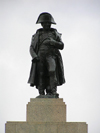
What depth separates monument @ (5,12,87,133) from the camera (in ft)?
89.1

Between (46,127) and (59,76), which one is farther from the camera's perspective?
(59,76)

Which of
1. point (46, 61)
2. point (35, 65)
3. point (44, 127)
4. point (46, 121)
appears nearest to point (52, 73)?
point (46, 61)

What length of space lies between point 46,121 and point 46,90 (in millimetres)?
1964

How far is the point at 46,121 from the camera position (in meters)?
27.5

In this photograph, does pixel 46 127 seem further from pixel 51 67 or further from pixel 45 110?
pixel 51 67

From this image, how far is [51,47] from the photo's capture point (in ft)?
94.3

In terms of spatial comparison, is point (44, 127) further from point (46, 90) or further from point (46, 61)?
point (46, 61)

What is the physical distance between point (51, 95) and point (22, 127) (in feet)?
7.57

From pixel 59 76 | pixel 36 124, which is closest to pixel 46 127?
pixel 36 124

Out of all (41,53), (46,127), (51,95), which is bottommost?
(46,127)

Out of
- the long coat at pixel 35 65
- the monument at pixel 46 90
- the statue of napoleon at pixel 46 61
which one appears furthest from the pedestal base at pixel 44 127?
A: the long coat at pixel 35 65

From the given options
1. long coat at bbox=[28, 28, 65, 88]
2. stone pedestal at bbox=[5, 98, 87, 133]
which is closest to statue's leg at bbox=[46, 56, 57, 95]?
long coat at bbox=[28, 28, 65, 88]

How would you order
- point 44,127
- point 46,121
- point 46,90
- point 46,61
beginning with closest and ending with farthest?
1. point 44,127
2. point 46,121
3. point 46,61
4. point 46,90

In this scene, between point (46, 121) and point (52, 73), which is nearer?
point (46, 121)
